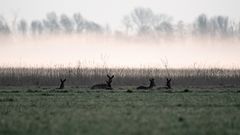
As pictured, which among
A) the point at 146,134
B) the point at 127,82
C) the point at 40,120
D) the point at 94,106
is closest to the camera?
the point at 146,134

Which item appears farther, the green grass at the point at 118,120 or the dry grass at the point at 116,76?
the dry grass at the point at 116,76

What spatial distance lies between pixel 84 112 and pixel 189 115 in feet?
12.4

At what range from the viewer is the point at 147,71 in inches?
2205

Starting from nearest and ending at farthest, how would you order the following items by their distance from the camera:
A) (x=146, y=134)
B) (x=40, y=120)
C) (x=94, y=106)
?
(x=146, y=134)
(x=40, y=120)
(x=94, y=106)

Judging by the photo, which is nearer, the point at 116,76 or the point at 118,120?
the point at 118,120

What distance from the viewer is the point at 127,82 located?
50938mm

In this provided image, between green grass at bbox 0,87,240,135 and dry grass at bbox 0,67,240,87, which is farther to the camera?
dry grass at bbox 0,67,240,87

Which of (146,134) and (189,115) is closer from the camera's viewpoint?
(146,134)

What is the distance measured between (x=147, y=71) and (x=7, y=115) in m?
39.3

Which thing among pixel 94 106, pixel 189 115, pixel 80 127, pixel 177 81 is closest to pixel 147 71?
pixel 177 81

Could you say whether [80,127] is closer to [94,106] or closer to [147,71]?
[94,106]

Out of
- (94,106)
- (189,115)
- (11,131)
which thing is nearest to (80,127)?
(11,131)

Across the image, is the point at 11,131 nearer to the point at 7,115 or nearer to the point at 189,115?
the point at 7,115

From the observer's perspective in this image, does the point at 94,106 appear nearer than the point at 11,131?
No
